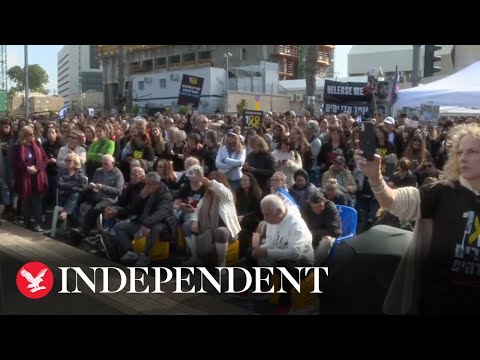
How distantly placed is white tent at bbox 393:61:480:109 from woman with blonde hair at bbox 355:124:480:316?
6750mm

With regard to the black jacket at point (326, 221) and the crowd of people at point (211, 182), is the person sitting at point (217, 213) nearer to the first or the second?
the crowd of people at point (211, 182)

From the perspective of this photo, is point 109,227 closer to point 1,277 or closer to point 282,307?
point 1,277

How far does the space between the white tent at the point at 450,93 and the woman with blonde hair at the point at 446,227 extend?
6.75 m

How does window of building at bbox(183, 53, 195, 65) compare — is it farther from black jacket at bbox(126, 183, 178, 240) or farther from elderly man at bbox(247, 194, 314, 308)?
black jacket at bbox(126, 183, 178, 240)

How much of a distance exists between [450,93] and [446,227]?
25.0 feet

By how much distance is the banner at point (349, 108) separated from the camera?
1201 centimetres

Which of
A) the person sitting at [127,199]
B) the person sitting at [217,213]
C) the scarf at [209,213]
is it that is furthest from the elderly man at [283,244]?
the person sitting at [127,199]

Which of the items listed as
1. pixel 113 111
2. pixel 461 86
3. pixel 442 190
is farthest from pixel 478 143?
pixel 113 111

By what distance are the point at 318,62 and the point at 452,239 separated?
6.09ft

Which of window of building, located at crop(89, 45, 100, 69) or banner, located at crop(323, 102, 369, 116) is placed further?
banner, located at crop(323, 102, 369, 116)

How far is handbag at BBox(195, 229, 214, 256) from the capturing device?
4758mm

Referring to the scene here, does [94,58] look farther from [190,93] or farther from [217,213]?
[190,93]

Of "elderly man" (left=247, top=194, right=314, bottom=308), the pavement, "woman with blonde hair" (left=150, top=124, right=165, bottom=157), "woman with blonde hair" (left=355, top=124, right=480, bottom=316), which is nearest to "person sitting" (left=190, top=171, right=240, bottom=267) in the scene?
"elderly man" (left=247, top=194, right=314, bottom=308)

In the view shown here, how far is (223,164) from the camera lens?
7.82 metres
